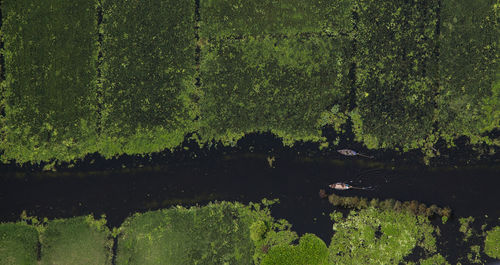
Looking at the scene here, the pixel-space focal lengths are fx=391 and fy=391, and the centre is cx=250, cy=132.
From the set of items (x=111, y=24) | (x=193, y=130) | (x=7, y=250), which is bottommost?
(x=7, y=250)

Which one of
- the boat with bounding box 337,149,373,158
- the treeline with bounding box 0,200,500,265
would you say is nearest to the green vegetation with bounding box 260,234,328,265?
the treeline with bounding box 0,200,500,265

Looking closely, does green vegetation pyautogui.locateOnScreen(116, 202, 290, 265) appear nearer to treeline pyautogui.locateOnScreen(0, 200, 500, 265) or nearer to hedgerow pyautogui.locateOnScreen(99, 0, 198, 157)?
treeline pyautogui.locateOnScreen(0, 200, 500, 265)

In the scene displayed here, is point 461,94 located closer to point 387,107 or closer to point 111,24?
point 387,107

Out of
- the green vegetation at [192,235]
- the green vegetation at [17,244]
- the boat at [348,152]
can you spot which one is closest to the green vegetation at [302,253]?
the green vegetation at [192,235]

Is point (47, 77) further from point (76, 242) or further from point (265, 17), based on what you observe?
point (265, 17)

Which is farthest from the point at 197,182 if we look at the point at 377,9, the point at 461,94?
the point at 461,94

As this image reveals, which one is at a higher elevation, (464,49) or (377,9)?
(377,9)
